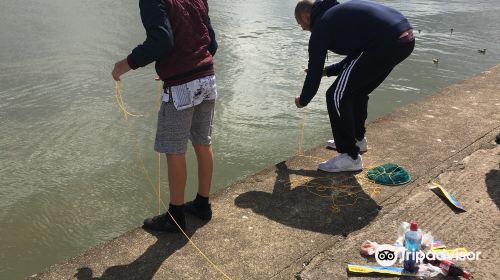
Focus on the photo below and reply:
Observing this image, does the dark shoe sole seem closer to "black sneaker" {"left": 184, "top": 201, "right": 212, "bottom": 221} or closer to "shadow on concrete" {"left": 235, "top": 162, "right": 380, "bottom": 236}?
"black sneaker" {"left": 184, "top": 201, "right": 212, "bottom": 221}

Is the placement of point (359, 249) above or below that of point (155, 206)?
above

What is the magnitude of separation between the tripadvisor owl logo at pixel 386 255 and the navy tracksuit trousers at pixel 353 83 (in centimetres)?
127

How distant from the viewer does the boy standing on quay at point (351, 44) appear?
370 cm

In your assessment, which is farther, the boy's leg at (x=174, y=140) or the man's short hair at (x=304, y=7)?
the man's short hair at (x=304, y=7)

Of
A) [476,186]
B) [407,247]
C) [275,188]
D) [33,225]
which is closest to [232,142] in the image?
[275,188]

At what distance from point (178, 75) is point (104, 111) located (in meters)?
3.99

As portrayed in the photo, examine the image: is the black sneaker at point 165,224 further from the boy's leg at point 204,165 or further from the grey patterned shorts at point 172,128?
the grey patterned shorts at point 172,128

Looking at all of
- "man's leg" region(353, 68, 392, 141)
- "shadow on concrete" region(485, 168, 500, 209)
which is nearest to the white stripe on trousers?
"man's leg" region(353, 68, 392, 141)

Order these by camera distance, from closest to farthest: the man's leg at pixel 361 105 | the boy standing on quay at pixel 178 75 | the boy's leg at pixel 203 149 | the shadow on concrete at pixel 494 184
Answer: the boy standing on quay at pixel 178 75 < the boy's leg at pixel 203 149 < the shadow on concrete at pixel 494 184 < the man's leg at pixel 361 105

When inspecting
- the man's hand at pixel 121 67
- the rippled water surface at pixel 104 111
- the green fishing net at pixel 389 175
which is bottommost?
the rippled water surface at pixel 104 111

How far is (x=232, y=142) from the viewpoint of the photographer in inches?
229

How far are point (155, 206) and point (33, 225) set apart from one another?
110 centimetres

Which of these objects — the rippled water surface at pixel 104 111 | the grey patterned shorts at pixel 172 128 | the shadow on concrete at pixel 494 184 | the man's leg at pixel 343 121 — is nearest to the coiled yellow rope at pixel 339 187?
the man's leg at pixel 343 121

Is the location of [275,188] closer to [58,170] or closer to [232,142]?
[232,142]
